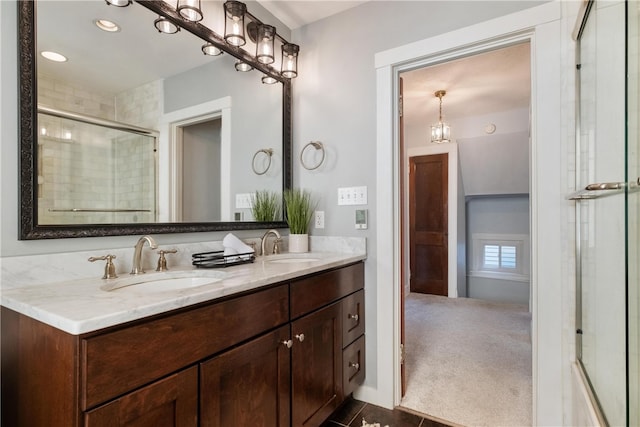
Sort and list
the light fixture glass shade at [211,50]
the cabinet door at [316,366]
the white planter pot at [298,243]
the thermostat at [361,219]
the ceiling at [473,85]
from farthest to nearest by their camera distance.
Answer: the ceiling at [473,85] → the white planter pot at [298,243] → the thermostat at [361,219] → the light fixture glass shade at [211,50] → the cabinet door at [316,366]

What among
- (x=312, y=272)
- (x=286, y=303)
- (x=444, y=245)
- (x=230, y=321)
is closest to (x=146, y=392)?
(x=230, y=321)

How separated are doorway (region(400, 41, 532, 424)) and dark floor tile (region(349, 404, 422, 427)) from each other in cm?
97

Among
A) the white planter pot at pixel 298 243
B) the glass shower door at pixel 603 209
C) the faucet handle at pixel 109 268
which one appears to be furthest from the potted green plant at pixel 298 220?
the glass shower door at pixel 603 209

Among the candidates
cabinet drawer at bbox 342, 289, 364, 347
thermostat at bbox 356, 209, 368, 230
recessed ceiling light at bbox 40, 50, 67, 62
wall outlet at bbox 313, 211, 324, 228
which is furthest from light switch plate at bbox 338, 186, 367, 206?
recessed ceiling light at bbox 40, 50, 67, 62

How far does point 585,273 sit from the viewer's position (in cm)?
138

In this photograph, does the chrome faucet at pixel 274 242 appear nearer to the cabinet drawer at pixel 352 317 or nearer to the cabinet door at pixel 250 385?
the cabinet drawer at pixel 352 317

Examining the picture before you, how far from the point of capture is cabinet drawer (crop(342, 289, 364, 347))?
172 centimetres

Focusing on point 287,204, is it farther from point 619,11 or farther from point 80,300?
point 619,11

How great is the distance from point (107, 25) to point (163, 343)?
1.27 meters

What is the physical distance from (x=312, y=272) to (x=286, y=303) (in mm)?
208

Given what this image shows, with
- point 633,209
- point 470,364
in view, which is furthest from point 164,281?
point 470,364

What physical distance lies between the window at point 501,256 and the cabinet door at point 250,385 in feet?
13.9

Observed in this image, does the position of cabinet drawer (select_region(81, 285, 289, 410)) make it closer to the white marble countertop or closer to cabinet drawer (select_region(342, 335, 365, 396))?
the white marble countertop

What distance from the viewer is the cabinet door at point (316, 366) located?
1364mm
